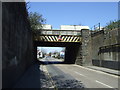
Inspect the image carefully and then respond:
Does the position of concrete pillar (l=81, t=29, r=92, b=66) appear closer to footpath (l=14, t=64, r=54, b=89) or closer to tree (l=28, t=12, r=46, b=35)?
tree (l=28, t=12, r=46, b=35)

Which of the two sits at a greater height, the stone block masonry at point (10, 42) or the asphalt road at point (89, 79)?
the stone block masonry at point (10, 42)

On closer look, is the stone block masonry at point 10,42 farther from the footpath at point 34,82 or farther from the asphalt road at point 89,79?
the asphalt road at point 89,79

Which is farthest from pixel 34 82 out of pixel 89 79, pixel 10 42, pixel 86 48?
pixel 86 48

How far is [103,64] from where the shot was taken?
1230 inches

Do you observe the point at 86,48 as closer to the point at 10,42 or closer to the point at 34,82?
the point at 34,82

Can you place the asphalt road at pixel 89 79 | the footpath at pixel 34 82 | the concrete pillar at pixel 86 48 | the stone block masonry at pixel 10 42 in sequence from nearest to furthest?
the stone block masonry at pixel 10 42, the footpath at pixel 34 82, the asphalt road at pixel 89 79, the concrete pillar at pixel 86 48

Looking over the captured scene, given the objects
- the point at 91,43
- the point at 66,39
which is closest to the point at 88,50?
the point at 91,43

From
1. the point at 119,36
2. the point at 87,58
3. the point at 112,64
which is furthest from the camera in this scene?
the point at 87,58

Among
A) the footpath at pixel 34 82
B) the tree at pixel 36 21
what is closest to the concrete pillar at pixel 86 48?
the tree at pixel 36 21

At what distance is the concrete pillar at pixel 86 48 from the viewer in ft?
126

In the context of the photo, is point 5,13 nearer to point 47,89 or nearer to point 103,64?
point 47,89

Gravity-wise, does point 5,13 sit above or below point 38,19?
below

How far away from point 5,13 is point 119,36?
19006 millimetres

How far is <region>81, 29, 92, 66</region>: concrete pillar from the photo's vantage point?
3843 centimetres
